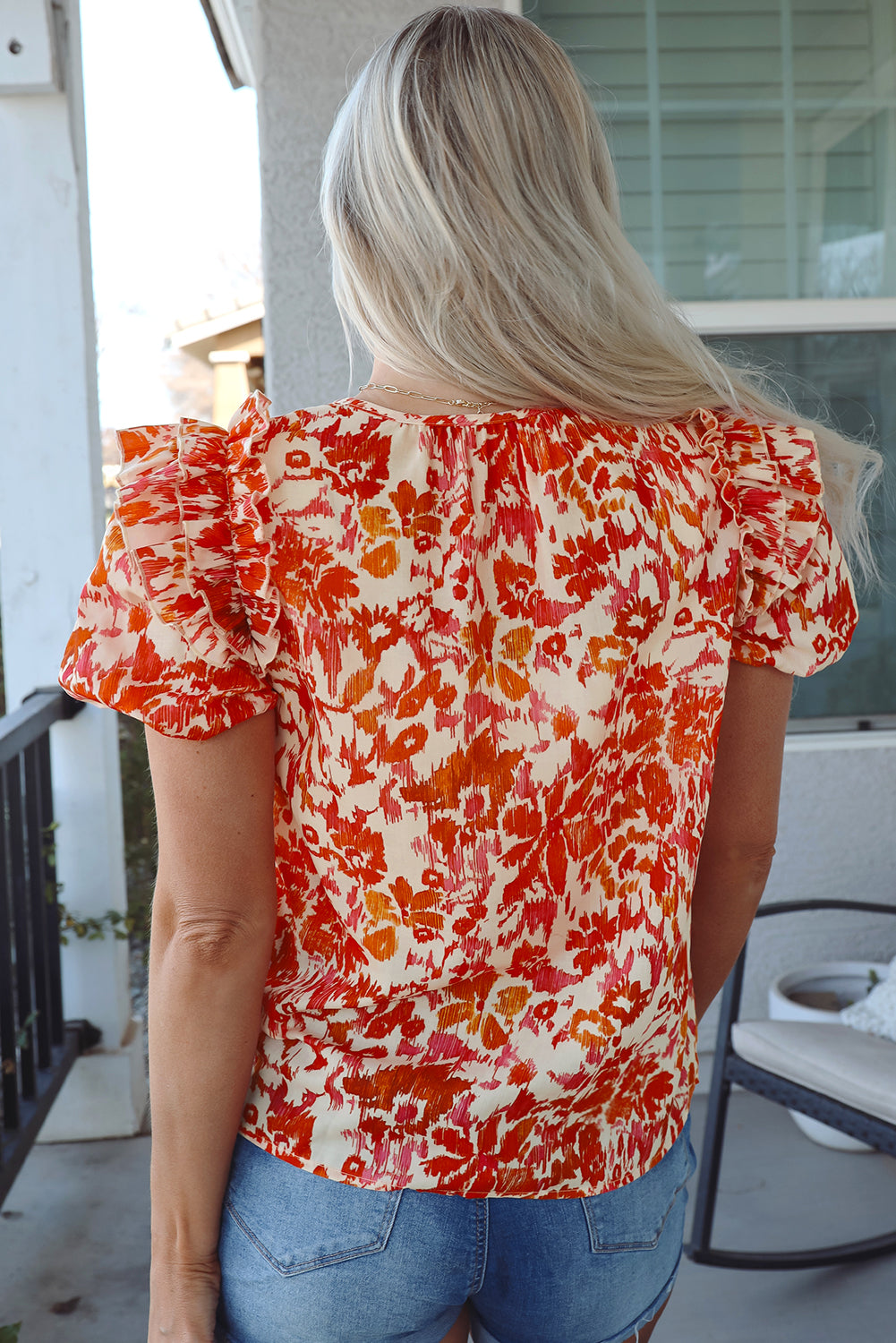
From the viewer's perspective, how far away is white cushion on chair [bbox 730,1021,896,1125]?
6.27 feet

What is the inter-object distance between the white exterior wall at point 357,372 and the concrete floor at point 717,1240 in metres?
0.39

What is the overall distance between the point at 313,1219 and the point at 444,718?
38cm

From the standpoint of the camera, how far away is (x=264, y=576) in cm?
72

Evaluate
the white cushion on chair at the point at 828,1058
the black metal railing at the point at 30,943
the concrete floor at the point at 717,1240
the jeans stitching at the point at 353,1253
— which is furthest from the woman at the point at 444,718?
the black metal railing at the point at 30,943

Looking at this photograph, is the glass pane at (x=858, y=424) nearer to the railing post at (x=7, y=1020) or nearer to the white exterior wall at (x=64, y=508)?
the white exterior wall at (x=64, y=508)

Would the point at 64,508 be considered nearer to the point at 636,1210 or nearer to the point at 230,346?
the point at 636,1210

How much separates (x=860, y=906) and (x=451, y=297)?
204 centimetres

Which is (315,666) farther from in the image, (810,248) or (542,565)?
(810,248)

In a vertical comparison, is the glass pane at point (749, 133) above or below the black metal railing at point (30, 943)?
above

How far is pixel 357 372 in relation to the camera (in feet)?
8.29

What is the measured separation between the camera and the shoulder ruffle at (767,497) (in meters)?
0.85

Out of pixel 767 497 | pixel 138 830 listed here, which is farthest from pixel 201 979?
pixel 138 830

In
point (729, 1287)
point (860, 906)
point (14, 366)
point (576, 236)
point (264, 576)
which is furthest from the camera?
point (14, 366)

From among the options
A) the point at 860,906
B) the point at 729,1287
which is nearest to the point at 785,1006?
the point at 860,906
